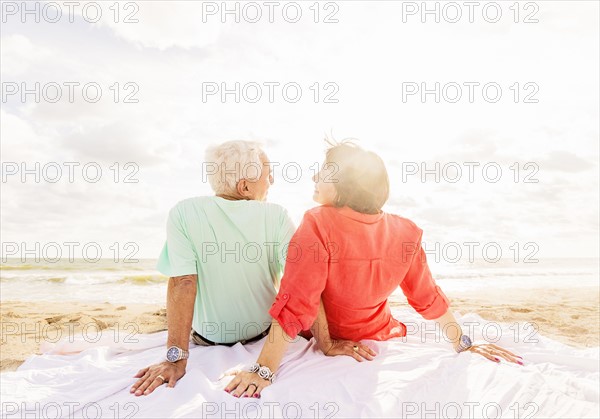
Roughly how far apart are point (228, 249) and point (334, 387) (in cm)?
108

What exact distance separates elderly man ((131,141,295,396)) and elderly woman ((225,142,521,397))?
16.6 inches

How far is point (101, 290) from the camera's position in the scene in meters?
13.3

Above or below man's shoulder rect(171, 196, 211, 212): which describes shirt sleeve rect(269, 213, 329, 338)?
below

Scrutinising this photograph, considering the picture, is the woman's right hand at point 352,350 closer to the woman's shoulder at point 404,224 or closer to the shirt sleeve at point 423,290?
the shirt sleeve at point 423,290

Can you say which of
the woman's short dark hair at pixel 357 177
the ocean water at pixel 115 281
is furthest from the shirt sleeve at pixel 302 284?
the ocean water at pixel 115 281

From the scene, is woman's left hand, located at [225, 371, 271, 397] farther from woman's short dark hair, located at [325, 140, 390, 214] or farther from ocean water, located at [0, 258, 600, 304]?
ocean water, located at [0, 258, 600, 304]

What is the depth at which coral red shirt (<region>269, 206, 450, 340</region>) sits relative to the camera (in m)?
2.42

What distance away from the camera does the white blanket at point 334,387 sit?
2.10 meters

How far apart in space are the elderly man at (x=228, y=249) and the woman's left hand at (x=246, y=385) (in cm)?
56

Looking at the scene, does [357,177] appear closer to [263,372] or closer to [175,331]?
[263,372]

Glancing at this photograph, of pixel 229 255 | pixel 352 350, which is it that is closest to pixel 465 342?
pixel 352 350

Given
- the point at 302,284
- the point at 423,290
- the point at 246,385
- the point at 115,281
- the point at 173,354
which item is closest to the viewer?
the point at 246,385

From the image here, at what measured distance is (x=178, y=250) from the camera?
2.80 meters

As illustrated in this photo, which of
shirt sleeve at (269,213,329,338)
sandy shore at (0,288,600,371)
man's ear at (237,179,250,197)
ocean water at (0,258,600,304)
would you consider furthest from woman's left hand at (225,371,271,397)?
ocean water at (0,258,600,304)
